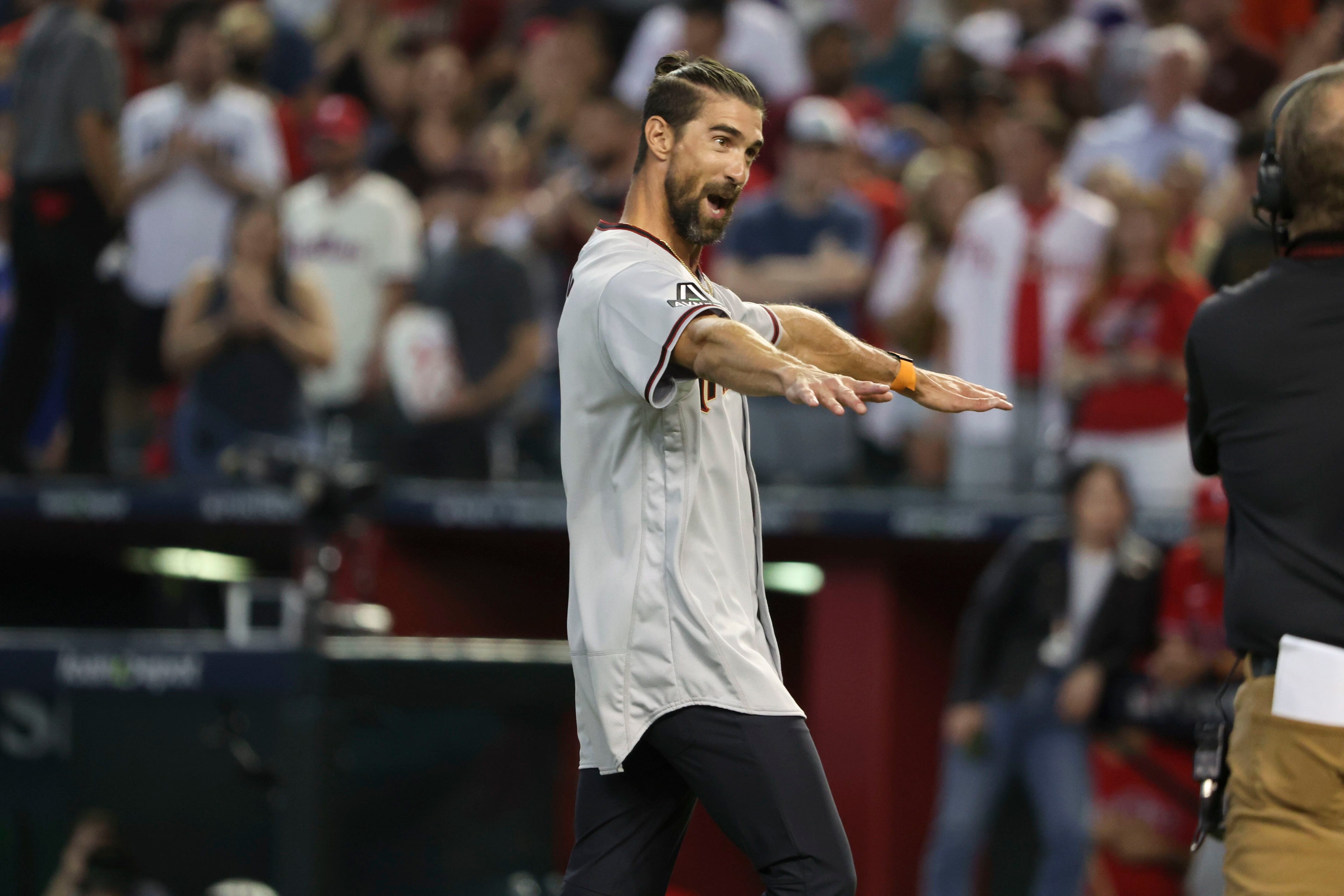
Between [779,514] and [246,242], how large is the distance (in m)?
2.70

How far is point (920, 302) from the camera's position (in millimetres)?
8164

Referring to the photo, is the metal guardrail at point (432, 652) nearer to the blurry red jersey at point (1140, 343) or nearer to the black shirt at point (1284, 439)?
the blurry red jersey at point (1140, 343)

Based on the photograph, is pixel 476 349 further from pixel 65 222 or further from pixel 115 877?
pixel 115 877

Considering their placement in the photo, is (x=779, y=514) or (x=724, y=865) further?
(x=779, y=514)

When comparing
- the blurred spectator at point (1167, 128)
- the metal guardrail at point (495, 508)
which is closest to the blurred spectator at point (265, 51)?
the metal guardrail at point (495, 508)

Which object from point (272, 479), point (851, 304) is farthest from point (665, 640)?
point (851, 304)

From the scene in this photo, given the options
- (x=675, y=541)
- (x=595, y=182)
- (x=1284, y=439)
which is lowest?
(x=675, y=541)

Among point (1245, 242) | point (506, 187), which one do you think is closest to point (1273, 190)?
point (1245, 242)

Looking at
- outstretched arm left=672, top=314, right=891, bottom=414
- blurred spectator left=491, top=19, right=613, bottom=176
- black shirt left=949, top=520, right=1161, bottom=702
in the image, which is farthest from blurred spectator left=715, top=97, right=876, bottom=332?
outstretched arm left=672, top=314, right=891, bottom=414

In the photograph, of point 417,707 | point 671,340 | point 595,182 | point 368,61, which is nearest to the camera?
point 671,340

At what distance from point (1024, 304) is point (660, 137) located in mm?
4674

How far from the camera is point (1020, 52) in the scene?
9586 millimetres

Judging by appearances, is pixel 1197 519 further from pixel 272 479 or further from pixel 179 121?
pixel 179 121

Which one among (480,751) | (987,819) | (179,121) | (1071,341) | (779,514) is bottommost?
(987,819)
